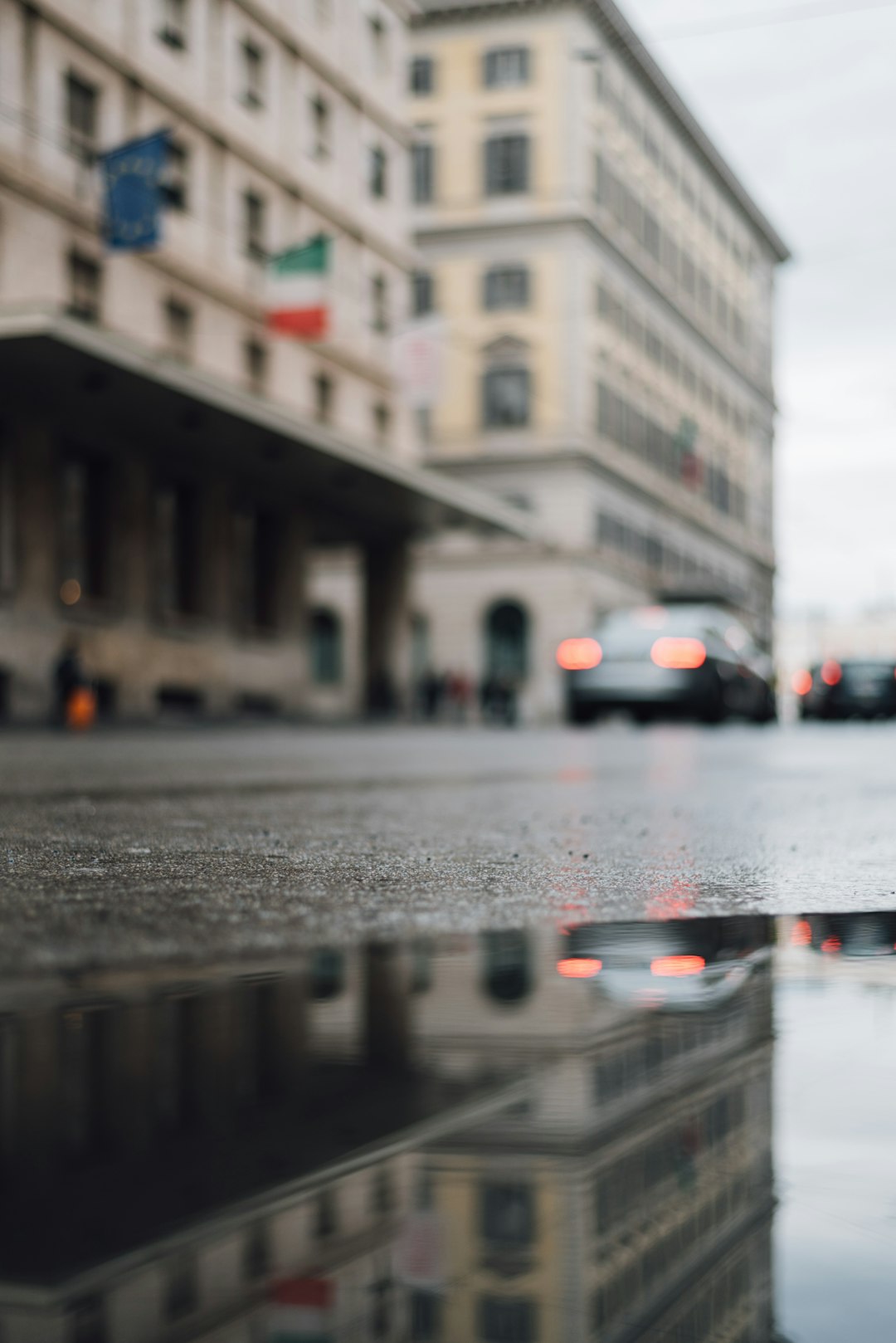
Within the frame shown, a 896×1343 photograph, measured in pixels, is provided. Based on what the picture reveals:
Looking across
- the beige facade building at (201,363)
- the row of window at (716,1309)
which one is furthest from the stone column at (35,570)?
the row of window at (716,1309)

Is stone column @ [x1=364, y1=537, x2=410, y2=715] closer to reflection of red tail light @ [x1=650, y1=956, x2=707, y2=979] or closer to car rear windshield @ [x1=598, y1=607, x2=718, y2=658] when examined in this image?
car rear windshield @ [x1=598, y1=607, x2=718, y2=658]

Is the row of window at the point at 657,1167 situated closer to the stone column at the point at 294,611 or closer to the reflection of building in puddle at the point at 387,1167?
the reflection of building in puddle at the point at 387,1167

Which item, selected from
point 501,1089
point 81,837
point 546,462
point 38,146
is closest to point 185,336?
point 38,146

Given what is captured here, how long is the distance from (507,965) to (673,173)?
225 feet

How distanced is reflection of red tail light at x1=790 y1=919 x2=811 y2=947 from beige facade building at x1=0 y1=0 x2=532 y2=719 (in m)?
21.1

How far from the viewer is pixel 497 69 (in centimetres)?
5716

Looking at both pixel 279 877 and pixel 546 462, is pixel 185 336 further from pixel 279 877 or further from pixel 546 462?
pixel 279 877

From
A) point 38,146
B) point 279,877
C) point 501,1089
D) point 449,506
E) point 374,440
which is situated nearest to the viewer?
point 501,1089

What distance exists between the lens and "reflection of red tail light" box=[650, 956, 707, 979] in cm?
255

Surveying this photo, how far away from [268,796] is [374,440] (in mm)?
34646

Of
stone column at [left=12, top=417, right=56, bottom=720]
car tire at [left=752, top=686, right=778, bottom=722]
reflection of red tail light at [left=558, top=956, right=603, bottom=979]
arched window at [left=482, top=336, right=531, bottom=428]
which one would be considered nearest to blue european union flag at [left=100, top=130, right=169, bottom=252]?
stone column at [left=12, top=417, right=56, bottom=720]

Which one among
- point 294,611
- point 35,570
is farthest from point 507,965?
point 294,611

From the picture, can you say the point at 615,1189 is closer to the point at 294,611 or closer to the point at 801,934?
the point at 801,934

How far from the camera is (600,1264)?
3.97 feet
